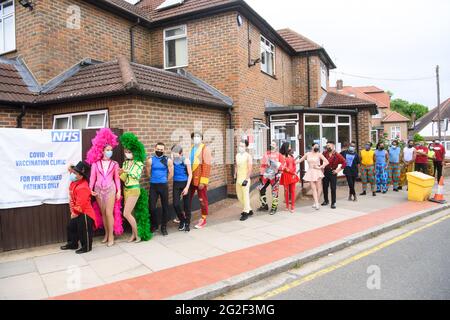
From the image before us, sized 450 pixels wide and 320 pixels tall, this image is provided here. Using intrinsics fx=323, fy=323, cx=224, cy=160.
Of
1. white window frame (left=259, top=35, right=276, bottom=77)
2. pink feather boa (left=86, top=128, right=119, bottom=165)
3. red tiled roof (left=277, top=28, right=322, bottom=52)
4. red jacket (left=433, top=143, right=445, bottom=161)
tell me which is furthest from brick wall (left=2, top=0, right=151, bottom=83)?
red jacket (left=433, top=143, right=445, bottom=161)

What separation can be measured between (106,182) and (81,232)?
0.90m

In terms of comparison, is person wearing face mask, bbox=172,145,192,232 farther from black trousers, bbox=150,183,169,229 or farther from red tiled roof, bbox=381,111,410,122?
red tiled roof, bbox=381,111,410,122

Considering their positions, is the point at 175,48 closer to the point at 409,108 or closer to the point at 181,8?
the point at 181,8

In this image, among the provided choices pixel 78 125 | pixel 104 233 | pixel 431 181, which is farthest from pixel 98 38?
pixel 431 181

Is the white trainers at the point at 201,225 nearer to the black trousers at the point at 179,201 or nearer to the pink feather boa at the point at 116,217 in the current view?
the black trousers at the point at 179,201

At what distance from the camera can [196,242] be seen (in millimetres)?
5883

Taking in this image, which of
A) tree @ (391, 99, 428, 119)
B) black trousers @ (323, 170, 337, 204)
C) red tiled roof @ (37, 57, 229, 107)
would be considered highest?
tree @ (391, 99, 428, 119)

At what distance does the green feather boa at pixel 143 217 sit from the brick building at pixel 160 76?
1.44 meters

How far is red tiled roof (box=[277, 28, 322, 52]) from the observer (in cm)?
1543

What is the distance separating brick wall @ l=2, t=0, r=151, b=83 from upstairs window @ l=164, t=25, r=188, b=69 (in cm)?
197

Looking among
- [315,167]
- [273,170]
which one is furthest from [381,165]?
[273,170]

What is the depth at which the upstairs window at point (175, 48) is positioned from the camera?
11.2 meters

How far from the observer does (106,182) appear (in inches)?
220
